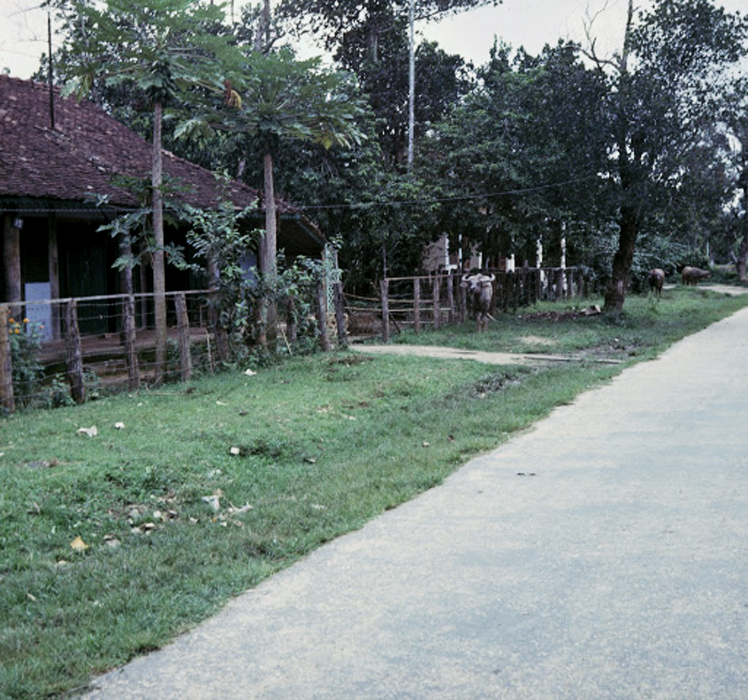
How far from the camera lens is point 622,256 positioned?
86.8 feet

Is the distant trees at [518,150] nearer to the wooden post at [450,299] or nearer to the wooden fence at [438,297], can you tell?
the wooden fence at [438,297]

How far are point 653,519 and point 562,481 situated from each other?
1180 mm

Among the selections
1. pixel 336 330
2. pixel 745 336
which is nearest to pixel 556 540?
pixel 336 330

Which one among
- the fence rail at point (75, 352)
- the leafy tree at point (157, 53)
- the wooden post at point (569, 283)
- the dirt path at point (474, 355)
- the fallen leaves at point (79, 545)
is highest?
the leafy tree at point (157, 53)

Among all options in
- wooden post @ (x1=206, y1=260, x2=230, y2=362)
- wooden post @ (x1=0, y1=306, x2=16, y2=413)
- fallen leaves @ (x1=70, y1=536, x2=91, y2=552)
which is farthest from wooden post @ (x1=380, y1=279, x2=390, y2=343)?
fallen leaves @ (x1=70, y1=536, x2=91, y2=552)

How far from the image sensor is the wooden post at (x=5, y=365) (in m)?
10.0

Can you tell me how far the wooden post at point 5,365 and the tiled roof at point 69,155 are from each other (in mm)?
4351

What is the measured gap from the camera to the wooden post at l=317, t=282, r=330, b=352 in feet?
51.8

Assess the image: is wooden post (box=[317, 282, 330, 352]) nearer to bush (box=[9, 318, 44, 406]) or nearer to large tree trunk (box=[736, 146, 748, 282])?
bush (box=[9, 318, 44, 406])

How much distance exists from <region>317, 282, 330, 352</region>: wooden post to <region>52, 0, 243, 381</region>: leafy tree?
3.12 m

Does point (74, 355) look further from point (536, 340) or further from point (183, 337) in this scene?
point (536, 340)

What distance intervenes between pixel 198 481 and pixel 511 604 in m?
3.81

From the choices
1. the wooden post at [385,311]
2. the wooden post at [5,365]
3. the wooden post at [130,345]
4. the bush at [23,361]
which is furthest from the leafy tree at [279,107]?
the wooden post at [5,365]

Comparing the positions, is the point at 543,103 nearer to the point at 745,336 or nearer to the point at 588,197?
the point at 588,197
